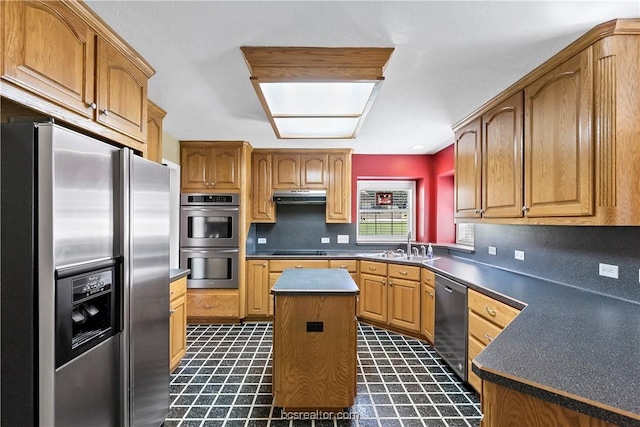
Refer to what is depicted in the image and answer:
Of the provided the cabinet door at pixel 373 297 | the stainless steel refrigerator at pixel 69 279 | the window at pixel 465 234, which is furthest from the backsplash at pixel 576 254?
the stainless steel refrigerator at pixel 69 279

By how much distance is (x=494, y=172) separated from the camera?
2.33 meters

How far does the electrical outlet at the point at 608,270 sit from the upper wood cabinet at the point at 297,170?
117 inches

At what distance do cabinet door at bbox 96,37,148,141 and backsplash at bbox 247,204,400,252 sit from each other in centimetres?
263

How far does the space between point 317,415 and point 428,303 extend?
1656 millimetres

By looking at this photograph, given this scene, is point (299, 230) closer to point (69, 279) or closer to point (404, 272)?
point (404, 272)

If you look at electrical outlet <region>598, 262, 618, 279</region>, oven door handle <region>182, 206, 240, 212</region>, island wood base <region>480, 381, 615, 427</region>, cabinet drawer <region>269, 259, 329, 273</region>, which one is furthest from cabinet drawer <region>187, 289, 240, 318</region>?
electrical outlet <region>598, 262, 618, 279</region>

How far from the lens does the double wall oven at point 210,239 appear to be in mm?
3684

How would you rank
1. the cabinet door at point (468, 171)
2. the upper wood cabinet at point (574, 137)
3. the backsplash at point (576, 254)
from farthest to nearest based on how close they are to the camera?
the cabinet door at point (468, 171) < the backsplash at point (576, 254) < the upper wood cabinet at point (574, 137)

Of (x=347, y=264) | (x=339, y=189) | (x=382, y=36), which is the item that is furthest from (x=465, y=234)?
(x=382, y=36)

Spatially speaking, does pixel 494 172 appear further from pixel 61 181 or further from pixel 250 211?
pixel 250 211

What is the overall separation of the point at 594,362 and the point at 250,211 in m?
3.68

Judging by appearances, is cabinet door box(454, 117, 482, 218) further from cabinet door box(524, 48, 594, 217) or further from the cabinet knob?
the cabinet knob

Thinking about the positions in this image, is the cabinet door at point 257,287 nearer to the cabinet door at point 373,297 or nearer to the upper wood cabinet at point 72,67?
the cabinet door at point 373,297

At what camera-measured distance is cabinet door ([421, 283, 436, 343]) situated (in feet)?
9.75
